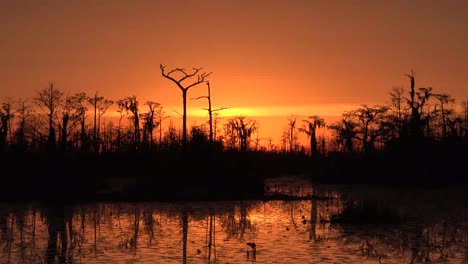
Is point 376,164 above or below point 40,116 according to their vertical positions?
below

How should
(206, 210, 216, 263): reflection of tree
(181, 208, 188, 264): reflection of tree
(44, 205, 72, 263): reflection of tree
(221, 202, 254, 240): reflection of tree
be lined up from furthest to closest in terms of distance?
(221, 202, 254, 240): reflection of tree < (206, 210, 216, 263): reflection of tree < (44, 205, 72, 263): reflection of tree < (181, 208, 188, 264): reflection of tree

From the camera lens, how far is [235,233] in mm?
18828

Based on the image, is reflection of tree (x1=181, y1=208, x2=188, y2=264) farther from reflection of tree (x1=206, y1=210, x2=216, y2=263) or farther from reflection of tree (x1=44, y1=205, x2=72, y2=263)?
reflection of tree (x1=44, y1=205, x2=72, y2=263)

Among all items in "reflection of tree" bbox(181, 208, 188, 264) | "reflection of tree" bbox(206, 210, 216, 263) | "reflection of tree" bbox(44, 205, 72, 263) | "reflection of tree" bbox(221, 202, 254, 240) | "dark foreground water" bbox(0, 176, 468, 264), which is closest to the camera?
"dark foreground water" bbox(0, 176, 468, 264)

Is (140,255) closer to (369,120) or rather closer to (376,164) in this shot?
(376,164)

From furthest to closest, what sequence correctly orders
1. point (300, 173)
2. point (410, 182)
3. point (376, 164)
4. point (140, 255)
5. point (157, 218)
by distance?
point (300, 173)
point (376, 164)
point (410, 182)
point (157, 218)
point (140, 255)

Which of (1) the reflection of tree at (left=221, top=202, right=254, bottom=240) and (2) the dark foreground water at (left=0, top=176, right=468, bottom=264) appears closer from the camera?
(2) the dark foreground water at (left=0, top=176, right=468, bottom=264)

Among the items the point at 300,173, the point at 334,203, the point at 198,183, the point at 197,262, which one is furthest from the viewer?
the point at 300,173

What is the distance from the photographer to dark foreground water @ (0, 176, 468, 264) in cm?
1466

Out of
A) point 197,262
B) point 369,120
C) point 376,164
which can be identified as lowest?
point 197,262

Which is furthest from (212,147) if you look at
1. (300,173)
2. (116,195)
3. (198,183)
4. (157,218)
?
(300,173)

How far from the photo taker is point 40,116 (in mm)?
70688

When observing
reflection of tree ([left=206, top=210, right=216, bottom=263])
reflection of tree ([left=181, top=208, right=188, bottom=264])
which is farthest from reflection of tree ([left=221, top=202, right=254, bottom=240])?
reflection of tree ([left=181, top=208, right=188, bottom=264])

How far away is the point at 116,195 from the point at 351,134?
45.5 metres
